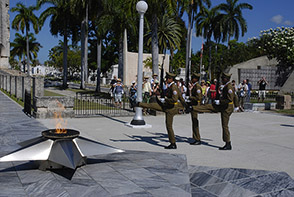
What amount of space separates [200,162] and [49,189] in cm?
330

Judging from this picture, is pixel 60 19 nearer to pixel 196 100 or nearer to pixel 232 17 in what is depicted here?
pixel 232 17

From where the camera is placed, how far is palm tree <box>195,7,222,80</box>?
50406 millimetres

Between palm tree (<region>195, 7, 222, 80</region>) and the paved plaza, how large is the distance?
42538 mm

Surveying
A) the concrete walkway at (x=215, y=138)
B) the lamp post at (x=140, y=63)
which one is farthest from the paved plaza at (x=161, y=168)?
the lamp post at (x=140, y=63)

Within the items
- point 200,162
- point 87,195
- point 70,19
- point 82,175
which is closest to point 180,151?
point 200,162

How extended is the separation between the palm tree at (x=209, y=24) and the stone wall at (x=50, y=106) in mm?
41191

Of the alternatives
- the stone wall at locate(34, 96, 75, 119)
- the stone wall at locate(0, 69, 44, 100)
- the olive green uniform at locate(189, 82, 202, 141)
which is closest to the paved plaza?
the olive green uniform at locate(189, 82, 202, 141)

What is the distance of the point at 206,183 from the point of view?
5.32 metres

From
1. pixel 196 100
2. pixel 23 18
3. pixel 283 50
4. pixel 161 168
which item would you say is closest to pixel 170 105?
pixel 196 100

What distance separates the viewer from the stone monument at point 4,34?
48.4m

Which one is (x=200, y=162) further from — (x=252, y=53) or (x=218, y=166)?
(x=252, y=53)

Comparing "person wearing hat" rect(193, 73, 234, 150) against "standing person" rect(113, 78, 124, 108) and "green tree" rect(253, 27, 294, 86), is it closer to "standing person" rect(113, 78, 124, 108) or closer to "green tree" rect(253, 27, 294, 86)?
"standing person" rect(113, 78, 124, 108)

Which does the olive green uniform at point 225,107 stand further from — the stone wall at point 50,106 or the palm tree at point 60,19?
the palm tree at point 60,19

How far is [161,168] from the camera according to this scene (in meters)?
Answer: 5.88
